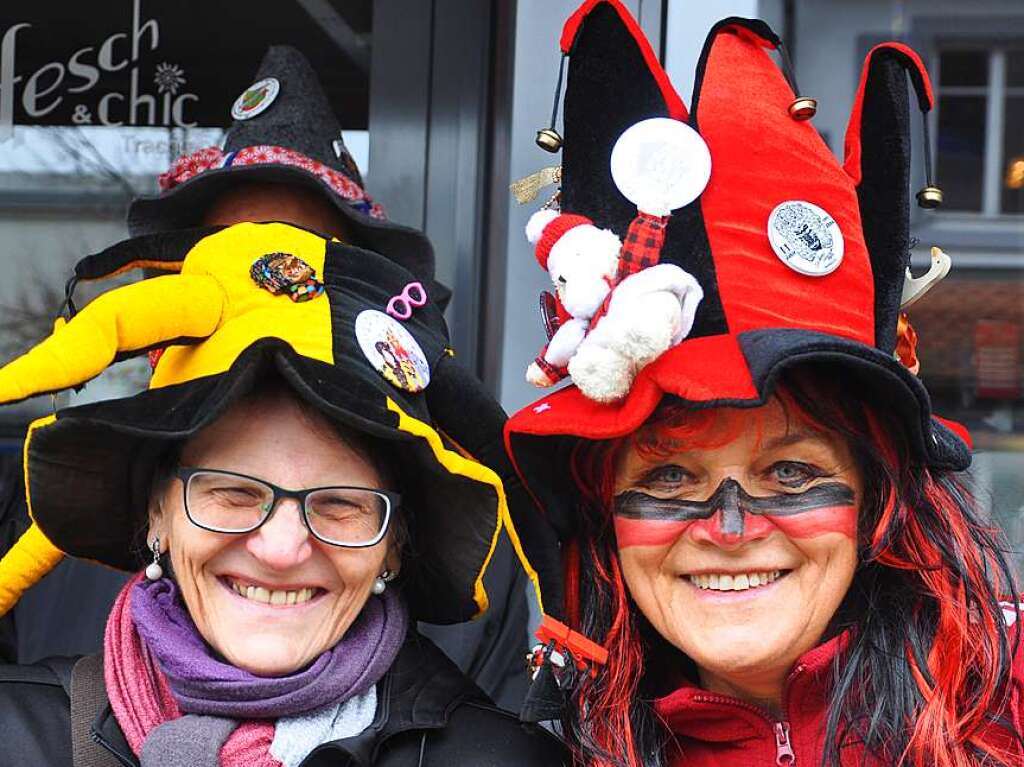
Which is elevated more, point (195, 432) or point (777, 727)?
point (195, 432)

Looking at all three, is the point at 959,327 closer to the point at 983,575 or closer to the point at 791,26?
the point at 791,26

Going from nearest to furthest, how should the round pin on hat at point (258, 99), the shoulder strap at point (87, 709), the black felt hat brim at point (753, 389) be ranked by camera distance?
the black felt hat brim at point (753, 389)
the shoulder strap at point (87, 709)
the round pin on hat at point (258, 99)

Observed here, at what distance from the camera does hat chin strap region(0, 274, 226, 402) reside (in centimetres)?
174

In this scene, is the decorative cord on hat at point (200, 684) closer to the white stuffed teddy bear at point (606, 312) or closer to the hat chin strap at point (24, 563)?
the hat chin strap at point (24, 563)

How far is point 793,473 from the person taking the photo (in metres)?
1.88

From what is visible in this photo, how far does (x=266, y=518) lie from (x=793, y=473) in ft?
2.39

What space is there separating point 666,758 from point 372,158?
5.68 ft

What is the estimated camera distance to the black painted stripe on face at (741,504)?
1.85 m

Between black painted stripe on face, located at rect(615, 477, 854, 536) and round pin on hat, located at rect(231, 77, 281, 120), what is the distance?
118 centimetres

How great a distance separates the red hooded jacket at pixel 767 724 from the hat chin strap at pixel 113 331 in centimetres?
86

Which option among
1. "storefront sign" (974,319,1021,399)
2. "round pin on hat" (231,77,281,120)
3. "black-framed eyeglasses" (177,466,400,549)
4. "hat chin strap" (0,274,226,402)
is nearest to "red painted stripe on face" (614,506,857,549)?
"black-framed eyeglasses" (177,466,400,549)

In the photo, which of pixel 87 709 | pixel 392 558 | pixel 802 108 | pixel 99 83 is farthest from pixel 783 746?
pixel 99 83

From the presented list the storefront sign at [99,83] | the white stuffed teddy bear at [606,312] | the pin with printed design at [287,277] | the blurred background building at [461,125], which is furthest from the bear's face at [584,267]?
the storefront sign at [99,83]

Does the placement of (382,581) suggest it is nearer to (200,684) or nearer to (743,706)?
(200,684)
